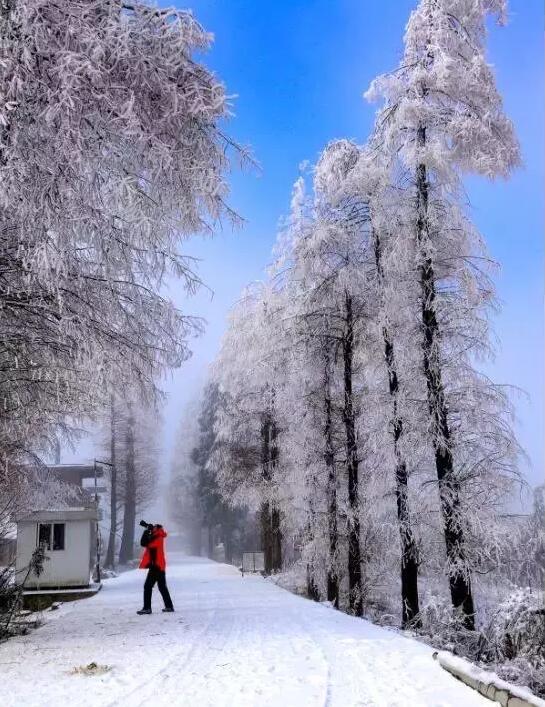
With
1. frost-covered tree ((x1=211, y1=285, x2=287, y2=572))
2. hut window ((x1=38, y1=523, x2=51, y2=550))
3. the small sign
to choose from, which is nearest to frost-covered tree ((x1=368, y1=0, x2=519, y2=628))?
frost-covered tree ((x1=211, y1=285, x2=287, y2=572))

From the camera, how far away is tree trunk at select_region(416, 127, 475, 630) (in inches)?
391

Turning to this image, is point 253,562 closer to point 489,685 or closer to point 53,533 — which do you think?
point 53,533

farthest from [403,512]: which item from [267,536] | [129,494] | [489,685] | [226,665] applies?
[129,494]

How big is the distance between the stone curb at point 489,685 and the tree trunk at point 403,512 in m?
4.88

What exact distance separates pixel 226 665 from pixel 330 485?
8.66 metres

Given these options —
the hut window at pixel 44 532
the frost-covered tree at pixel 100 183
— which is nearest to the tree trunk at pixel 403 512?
the frost-covered tree at pixel 100 183

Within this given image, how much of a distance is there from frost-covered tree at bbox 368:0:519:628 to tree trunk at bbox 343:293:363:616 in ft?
9.27

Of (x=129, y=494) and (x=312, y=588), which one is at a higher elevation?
(x=129, y=494)

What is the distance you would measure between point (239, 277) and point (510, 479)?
35.9ft

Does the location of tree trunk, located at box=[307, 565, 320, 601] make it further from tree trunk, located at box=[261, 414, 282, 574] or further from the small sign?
the small sign

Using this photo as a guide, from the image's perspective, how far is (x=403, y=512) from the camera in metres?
10.7

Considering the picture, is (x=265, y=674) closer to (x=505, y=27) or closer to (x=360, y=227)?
(x=360, y=227)

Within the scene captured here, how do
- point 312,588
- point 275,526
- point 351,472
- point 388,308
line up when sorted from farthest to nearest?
1. point 275,526
2. point 312,588
3. point 351,472
4. point 388,308

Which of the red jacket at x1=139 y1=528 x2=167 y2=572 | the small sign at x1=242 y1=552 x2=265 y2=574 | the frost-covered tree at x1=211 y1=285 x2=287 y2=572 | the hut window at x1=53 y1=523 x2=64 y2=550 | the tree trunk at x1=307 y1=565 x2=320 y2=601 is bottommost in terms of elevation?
the small sign at x1=242 y1=552 x2=265 y2=574
